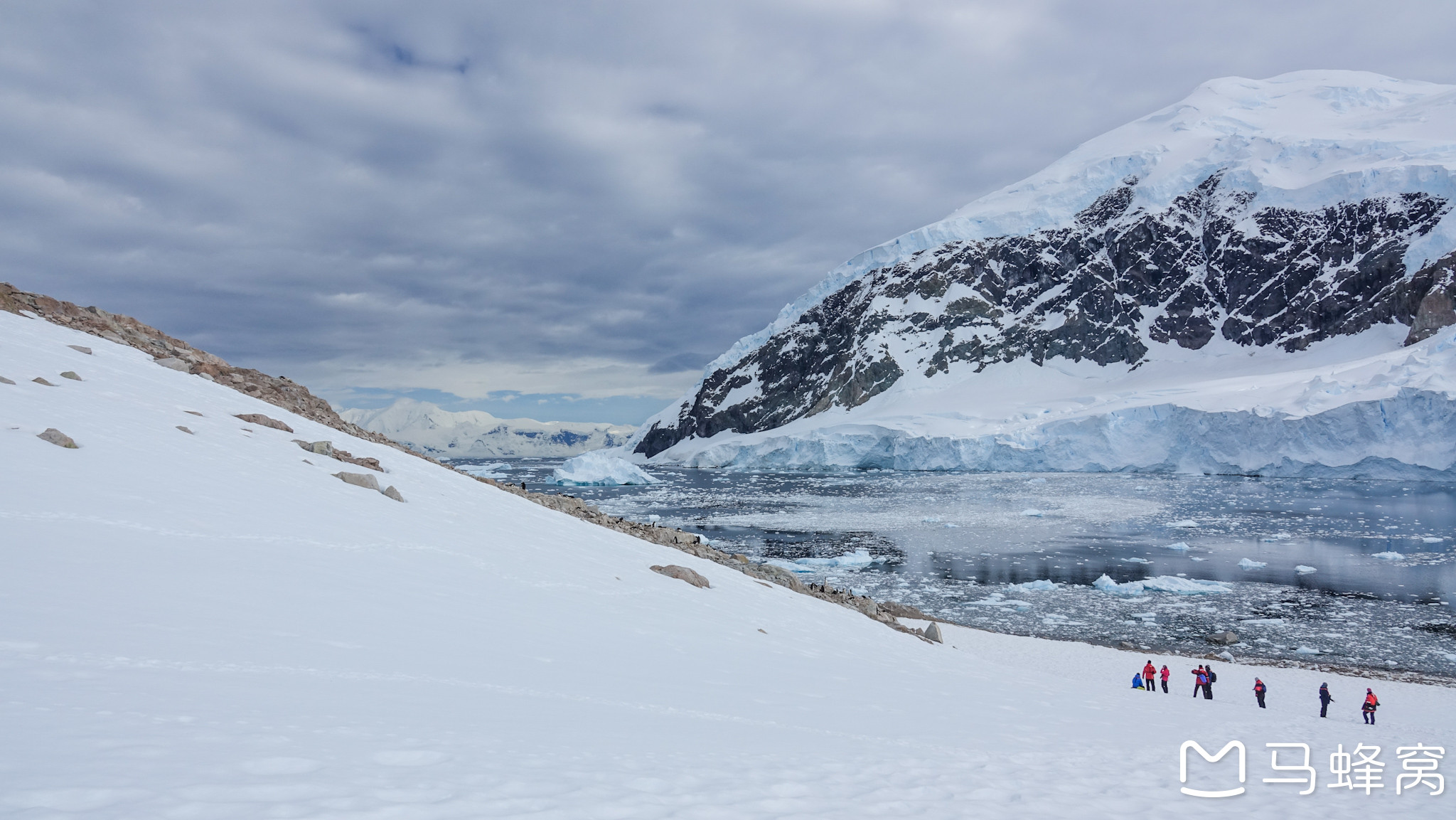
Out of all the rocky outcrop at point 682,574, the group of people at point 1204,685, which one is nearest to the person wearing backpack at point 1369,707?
the group of people at point 1204,685

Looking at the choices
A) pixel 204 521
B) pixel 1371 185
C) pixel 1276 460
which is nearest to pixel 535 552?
pixel 204 521

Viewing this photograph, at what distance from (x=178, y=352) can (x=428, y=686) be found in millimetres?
21746

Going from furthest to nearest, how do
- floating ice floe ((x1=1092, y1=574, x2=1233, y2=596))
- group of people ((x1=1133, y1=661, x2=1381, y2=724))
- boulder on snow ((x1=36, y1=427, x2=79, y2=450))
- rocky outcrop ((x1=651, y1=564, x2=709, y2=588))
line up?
floating ice floe ((x1=1092, y1=574, x2=1233, y2=596)) < rocky outcrop ((x1=651, y1=564, x2=709, y2=588)) < group of people ((x1=1133, y1=661, x2=1381, y2=724)) < boulder on snow ((x1=36, y1=427, x2=79, y2=450))

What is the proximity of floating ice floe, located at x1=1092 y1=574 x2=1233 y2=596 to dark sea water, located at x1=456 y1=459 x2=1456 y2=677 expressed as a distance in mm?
276

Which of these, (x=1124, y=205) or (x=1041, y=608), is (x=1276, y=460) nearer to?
(x=1041, y=608)

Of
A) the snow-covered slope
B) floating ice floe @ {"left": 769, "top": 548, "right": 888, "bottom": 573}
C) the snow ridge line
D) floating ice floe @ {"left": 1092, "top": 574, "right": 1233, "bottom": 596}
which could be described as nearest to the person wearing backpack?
the snow-covered slope

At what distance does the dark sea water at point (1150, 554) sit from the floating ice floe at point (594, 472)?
16539 millimetres

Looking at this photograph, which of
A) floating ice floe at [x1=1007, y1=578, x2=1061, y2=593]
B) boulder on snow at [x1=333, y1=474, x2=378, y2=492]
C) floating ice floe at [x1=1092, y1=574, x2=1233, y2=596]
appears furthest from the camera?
floating ice floe at [x1=1007, y1=578, x2=1061, y2=593]

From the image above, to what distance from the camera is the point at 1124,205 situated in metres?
165

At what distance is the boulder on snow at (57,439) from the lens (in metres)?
9.56

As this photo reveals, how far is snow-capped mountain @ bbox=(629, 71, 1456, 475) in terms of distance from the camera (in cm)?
7631

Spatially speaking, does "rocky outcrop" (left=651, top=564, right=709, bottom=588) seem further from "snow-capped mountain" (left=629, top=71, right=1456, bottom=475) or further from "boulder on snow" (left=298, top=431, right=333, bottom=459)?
"snow-capped mountain" (left=629, top=71, right=1456, bottom=475)

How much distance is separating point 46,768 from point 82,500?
20.4 feet

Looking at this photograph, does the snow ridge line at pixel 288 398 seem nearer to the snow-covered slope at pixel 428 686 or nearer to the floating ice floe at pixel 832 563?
the snow-covered slope at pixel 428 686
